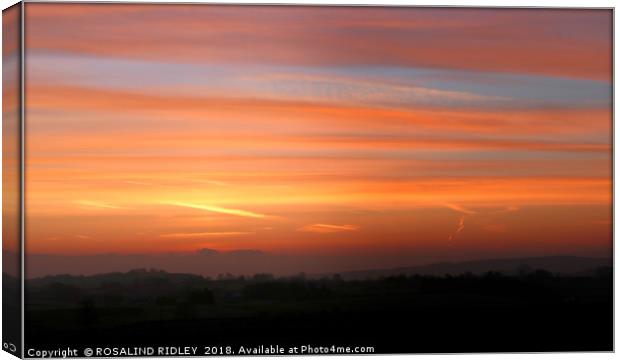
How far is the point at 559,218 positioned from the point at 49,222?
3.72m

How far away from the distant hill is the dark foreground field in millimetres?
46

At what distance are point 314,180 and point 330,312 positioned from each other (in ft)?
3.18

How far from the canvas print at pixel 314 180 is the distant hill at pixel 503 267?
1 centimetres

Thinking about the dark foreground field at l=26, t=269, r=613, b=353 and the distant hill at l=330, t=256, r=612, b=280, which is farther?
the distant hill at l=330, t=256, r=612, b=280

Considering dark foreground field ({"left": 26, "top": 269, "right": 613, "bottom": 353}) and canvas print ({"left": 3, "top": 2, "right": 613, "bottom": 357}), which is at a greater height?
canvas print ({"left": 3, "top": 2, "right": 613, "bottom": 357})

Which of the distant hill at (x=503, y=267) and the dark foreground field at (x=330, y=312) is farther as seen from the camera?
the distant hill at (x=503, y=267)

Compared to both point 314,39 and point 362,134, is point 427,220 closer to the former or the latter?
point 362,134

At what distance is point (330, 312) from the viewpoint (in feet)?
31.4

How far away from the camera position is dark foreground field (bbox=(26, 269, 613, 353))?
9438 mm

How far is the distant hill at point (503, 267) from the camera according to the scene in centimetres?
960

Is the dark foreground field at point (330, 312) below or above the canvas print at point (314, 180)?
below

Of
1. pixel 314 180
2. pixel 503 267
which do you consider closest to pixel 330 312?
pixel 314 180

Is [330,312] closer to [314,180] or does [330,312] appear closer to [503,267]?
[314,180]

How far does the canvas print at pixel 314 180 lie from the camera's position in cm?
941
